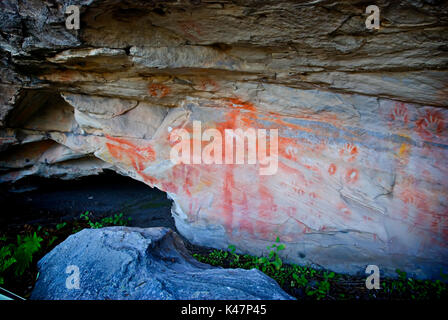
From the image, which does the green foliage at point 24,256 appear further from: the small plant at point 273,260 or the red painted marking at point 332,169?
the red painted marking at point 332,169

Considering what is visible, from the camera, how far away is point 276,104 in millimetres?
4031

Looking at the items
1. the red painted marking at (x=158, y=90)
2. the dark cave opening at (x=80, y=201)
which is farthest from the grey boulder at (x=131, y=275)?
the dark cave opening at (x=80, y=201)

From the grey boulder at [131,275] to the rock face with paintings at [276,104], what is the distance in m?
1.64

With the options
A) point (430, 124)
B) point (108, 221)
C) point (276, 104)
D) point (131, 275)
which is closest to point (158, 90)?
point (276, 104)

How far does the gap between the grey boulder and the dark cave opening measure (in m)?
2.37

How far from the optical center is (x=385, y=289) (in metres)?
3.58

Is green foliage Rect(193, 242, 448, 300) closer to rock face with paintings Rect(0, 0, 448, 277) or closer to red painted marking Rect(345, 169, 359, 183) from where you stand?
rock face with paintings Rect(0, 0, 448, 277)

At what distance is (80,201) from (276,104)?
16.4 feet

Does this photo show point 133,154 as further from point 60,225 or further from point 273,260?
point 273,260

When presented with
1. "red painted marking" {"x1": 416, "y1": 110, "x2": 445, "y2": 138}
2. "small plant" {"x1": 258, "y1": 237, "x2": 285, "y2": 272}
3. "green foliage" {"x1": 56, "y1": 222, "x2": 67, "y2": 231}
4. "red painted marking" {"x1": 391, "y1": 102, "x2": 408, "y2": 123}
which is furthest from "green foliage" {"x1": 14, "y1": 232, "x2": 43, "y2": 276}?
"red painted marking" {"x1": 416, "y1": 110, "x2": 445, "y2": 138}

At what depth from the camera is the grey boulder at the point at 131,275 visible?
2.46m

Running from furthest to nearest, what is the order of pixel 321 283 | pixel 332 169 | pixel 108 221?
pixel 108 221 → pixel 332 169 → pixel 321 283
